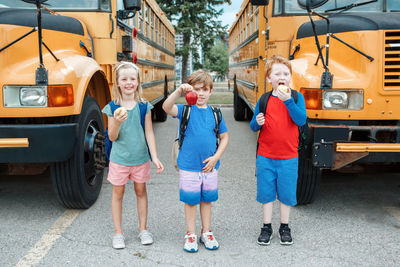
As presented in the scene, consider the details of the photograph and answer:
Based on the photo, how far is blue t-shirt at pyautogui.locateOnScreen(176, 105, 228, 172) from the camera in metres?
2.68

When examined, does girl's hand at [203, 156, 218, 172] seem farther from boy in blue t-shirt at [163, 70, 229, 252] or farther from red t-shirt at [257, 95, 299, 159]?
red t-shirt at [257, 95, 299, 159]

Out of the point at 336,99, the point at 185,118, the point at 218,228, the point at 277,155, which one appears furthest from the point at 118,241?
the point at 336,99

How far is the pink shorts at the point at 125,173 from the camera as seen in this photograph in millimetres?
2822

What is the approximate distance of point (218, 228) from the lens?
3184 mm

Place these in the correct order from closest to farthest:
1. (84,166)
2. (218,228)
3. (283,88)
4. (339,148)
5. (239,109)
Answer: (283,88) < (339,148) < (218,228) < (84,166) < (239,109)

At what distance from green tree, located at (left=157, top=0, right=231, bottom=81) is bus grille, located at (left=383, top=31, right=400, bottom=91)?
2006cm

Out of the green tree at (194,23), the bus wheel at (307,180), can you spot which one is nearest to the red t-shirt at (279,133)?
the bus wheel at (307,180)

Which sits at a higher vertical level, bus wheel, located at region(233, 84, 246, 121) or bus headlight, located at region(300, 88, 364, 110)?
bus headlight, located at region(300, 88, 364, 110)

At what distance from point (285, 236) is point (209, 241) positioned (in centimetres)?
51

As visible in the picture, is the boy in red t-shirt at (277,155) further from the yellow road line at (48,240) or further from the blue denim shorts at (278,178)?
the yellow road line at (48,240)

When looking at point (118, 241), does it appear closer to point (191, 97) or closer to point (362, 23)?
point (191, 97)

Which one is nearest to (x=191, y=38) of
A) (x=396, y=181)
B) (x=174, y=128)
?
(x=174, y=128)

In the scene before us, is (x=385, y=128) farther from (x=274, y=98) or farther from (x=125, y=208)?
(x=125, y=208)

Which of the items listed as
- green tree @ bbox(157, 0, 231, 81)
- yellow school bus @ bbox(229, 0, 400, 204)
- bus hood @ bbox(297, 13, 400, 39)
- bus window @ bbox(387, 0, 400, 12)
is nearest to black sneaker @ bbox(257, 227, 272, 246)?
yellow school bus @ bbox(229, 0, 400, 204)
